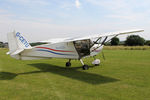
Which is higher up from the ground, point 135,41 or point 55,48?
point 135,41

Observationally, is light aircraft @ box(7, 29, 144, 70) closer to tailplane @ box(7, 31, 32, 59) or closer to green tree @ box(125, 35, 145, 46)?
tailplane @ box(7, 31, 32, 59)

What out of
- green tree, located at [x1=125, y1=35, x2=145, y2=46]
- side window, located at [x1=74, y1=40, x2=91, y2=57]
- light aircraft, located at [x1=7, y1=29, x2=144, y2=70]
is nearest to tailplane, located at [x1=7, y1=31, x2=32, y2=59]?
light aircraft, located at [x1=7, y1=29, x2=144, y2=70]

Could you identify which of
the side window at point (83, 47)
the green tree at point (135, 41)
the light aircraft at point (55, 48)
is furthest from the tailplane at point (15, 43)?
the green tree at point (135, 41)

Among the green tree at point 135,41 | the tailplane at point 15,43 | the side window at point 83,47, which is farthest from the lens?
the green tree at point 135,41

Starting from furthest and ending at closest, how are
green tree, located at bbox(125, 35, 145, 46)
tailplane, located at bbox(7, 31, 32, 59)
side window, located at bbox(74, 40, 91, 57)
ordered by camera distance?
green tree, located at bbox(125, 35, 145, 46), side window, located at bbox(74, 40, 91, 57), tailplane, located at bbox(7, 31, 32, 59)

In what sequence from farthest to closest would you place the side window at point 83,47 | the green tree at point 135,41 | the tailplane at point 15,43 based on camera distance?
the green tree at point 135,41 < the side window at point 83,47 < the tailplane at point 15,43

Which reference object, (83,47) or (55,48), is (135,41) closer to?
(83,47)

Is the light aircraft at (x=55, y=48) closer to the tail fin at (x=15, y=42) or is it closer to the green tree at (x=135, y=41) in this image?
the tail fin at (x=15, y=42)

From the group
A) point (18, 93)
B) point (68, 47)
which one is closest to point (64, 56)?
point (68, 47)

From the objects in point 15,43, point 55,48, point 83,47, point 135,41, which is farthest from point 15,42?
point 135,41

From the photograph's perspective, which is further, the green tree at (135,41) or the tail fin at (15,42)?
the green tree at (135,41)

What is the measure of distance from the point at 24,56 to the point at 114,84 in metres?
4.78

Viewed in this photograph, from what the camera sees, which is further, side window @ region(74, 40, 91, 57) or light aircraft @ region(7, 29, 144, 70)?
side window @ region(74, 40, 91, 57)

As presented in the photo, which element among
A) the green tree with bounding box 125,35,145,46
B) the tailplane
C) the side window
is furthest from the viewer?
the green tree with bounding box 125,35,145,46
